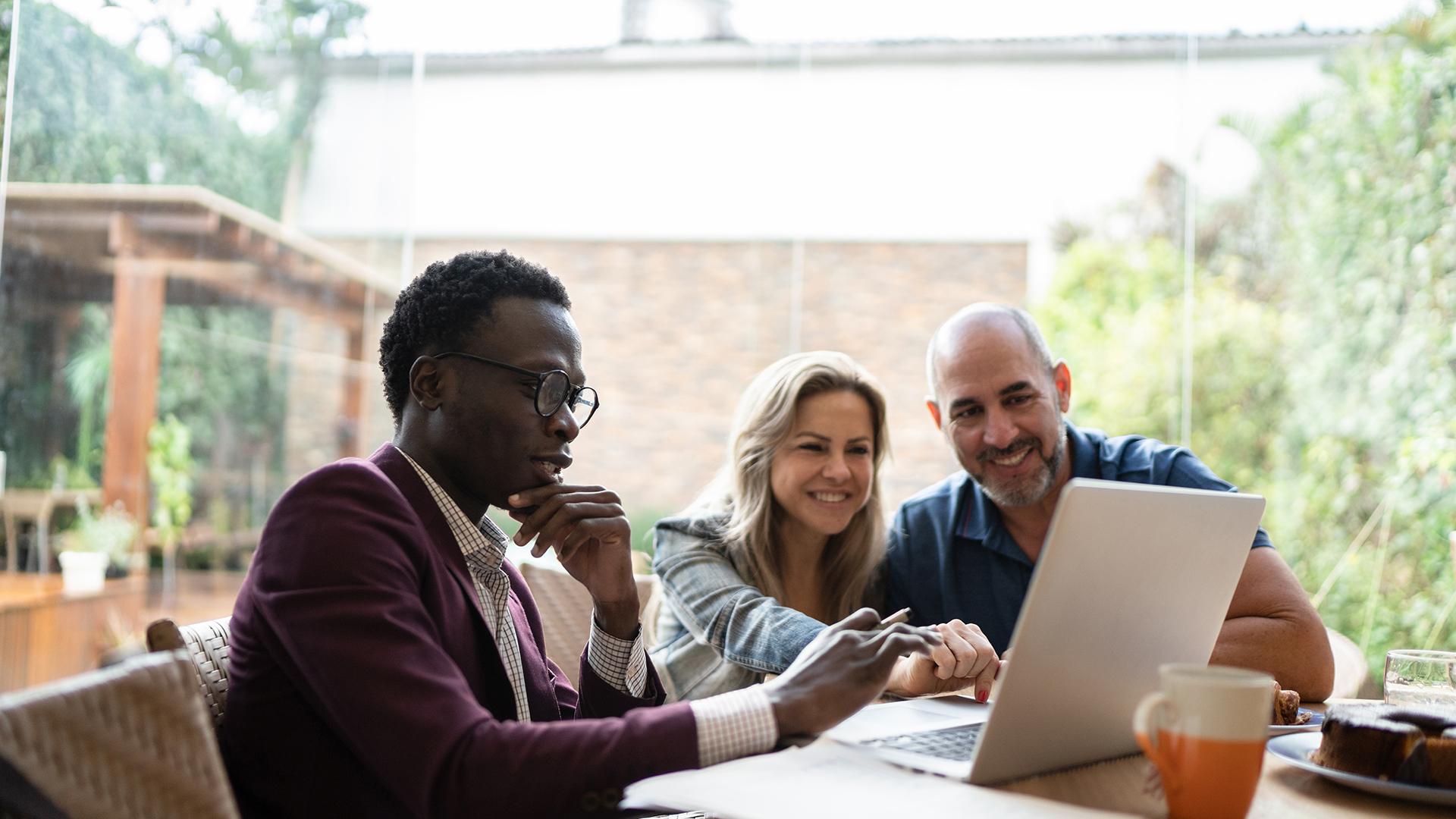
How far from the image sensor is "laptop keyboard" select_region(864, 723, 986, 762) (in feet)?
3.97

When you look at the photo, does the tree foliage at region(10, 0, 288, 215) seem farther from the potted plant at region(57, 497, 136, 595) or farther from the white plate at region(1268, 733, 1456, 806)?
the white plate at region(1268, 733, 1456, 806)

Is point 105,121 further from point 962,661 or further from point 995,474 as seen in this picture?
point 962,661

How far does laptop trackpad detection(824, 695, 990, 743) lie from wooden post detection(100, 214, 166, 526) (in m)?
2.57

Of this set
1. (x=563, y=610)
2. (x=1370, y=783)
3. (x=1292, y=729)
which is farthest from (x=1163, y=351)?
(x=1370, y=783)

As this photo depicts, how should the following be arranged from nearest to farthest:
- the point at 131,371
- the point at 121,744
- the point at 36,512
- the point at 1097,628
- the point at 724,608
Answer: the point at 121,744 → the point at 1097,628 → the point at 724,608 → the point at 36,512 → the point at 131,371

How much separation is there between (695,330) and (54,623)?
2.45 m

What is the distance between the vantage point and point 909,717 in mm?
1426

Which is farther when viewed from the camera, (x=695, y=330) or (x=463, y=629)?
(x=695, y=330)

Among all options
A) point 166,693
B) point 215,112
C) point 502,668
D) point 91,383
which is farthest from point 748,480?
point 215,112

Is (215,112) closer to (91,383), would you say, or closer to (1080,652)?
(91,383)

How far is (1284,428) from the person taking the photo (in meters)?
4.10

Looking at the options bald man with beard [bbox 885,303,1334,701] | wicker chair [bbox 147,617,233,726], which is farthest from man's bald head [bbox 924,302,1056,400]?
wicker chair [bbox 147,617,233,726]

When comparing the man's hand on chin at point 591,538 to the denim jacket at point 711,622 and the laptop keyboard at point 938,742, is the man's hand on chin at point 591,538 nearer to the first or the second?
the denim jacket at point 711,622

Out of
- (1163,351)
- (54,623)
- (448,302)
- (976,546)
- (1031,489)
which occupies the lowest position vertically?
(54,623)
